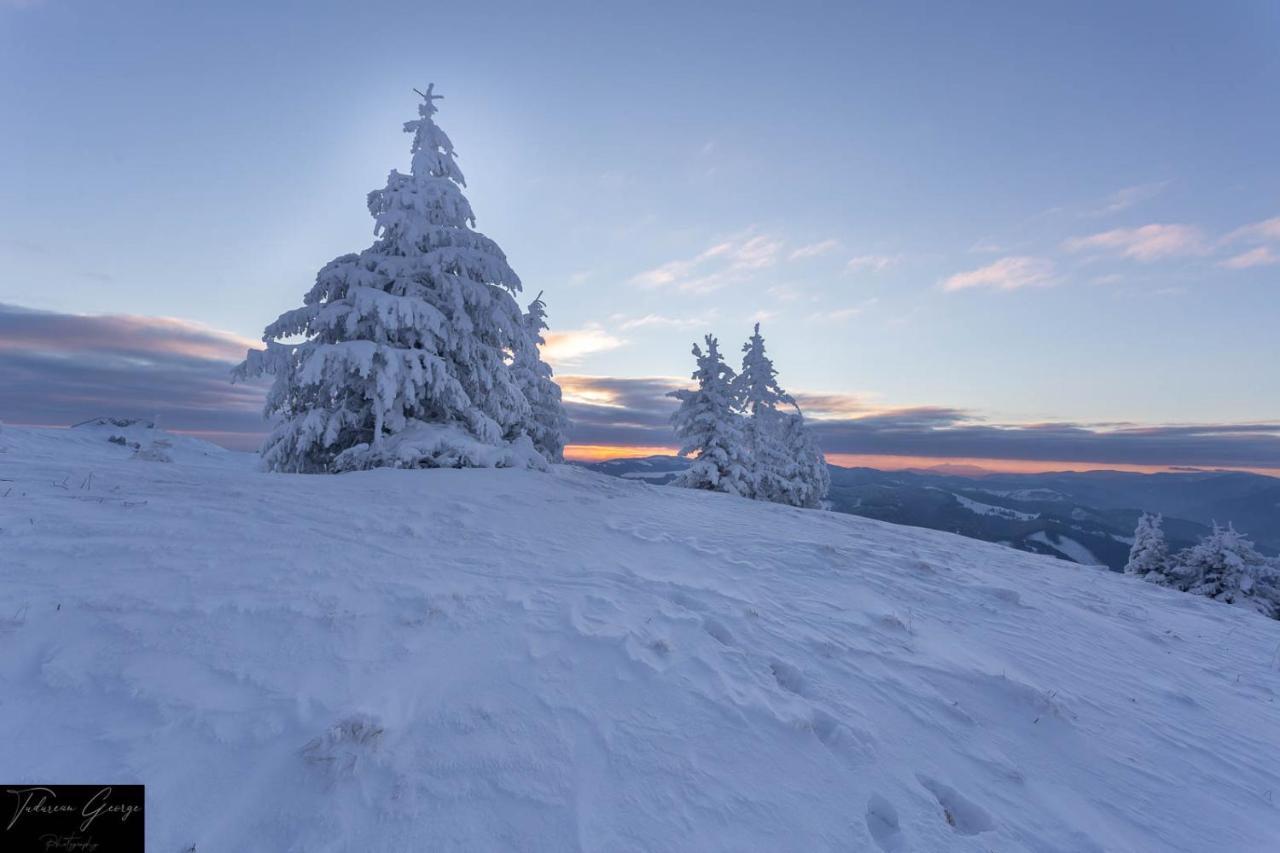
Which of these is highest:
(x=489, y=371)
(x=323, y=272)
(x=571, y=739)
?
(x=323, y=272)

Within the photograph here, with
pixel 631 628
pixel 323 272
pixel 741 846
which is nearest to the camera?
pixel 741 846

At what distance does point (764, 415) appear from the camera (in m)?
31.4

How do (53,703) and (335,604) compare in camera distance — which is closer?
(53,703)

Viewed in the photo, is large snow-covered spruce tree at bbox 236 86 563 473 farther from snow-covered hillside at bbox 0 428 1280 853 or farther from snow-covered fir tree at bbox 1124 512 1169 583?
snow-covered fir tree at bbox 1124 512 1169 583

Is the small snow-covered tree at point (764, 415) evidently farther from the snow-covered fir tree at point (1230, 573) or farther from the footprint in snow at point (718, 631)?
the footprint in snow at point (718, 631)

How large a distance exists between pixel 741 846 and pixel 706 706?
108cm

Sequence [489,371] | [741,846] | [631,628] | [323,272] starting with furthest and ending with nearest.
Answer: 1. [489,371]
2. [323,272]
3. [631,628]
4. [741,846]

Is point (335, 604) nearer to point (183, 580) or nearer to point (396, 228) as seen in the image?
point (183, 580)

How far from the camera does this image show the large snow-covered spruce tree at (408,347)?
425 inches

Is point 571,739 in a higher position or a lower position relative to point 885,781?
higher

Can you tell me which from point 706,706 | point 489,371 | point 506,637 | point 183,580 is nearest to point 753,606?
point 706,706

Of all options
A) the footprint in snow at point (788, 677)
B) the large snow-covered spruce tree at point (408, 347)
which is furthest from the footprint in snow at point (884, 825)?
the large snow-covered spruce tree at point (408, 347)

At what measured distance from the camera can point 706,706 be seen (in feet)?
12.0

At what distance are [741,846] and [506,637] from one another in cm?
228
